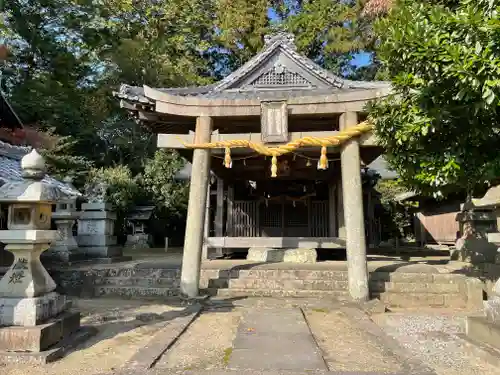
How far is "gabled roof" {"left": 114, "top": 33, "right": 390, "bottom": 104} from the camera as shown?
9852 millimetres

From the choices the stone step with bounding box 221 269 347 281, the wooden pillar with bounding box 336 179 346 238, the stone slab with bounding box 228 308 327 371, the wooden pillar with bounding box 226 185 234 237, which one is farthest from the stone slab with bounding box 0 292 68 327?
the wooden pillar with bounding box 336 179 346 238

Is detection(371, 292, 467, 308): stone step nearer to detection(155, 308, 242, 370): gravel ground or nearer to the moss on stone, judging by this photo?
detection(155, 308, 242, 370): gravel ground

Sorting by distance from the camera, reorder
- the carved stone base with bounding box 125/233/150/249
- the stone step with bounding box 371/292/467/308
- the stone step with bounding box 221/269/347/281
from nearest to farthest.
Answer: the stone step with bounding box 371/292/467/308
the stone step with bounding box 221/269/347/281
the carved stone base with bounding box 125/233/150/249

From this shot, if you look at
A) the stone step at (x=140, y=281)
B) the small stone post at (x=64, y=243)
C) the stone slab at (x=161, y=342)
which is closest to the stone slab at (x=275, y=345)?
the stone slab at (x=161, y=342)

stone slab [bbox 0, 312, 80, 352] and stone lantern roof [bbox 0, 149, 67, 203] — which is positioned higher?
stone lantern roof [bbox 0, 149, 67, 203]

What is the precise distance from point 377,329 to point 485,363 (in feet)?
5.59

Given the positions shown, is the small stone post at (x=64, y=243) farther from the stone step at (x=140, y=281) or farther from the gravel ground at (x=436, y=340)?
the gravel ground at (x=436, y=340)

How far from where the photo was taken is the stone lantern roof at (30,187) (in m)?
5.47

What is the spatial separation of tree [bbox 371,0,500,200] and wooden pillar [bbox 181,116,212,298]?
13.1ft

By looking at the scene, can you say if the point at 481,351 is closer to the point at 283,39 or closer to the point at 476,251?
the point at 476,251

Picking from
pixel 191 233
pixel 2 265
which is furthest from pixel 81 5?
pixel 191 233

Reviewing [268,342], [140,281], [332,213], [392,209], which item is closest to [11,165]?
[140,281]

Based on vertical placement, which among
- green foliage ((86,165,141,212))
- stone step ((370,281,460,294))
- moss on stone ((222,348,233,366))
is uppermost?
green foliage ((86,165,141,212))

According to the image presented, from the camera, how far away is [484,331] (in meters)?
5.01
